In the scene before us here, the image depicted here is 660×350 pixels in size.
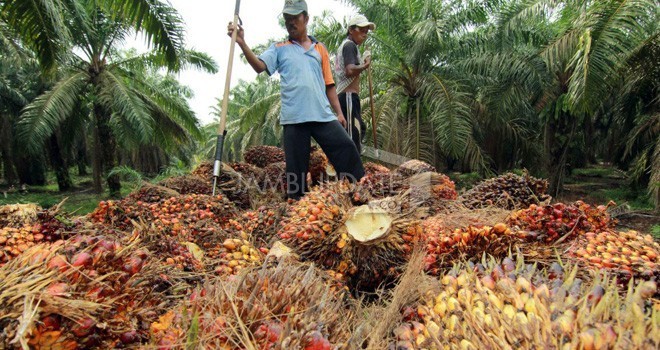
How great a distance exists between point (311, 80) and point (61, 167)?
54.6 ft

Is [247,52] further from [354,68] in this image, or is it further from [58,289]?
[58,289]

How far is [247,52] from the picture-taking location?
3.18 m

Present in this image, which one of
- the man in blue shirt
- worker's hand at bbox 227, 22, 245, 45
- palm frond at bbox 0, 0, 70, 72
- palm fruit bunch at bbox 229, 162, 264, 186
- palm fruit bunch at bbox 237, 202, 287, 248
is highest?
palm frond at bbox 0, 0, 70, 72

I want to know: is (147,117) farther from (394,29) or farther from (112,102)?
(394,29)

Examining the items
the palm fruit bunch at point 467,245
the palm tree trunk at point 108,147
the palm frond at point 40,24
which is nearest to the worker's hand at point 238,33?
the palm fruit bunch at point 467,245

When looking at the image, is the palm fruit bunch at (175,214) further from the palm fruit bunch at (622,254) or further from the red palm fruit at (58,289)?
the palm fruit bunch at (622,254)

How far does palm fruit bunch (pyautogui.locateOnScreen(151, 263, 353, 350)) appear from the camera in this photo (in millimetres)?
1109

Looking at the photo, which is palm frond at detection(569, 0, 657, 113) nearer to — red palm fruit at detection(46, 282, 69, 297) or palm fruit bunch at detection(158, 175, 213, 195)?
palm fruit bunch at detection(158, 175, 213, 195)

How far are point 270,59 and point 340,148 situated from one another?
2.76 feet

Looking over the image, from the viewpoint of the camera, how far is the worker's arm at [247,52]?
3.20 metres

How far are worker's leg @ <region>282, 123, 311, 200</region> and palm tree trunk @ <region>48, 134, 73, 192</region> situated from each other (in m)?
15.8

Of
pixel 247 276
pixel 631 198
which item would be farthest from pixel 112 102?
pixel 631 198

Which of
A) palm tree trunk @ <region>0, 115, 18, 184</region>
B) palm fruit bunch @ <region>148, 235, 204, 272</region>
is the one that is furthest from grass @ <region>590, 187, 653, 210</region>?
palm tree trunk @ <region>0, 115, 18, 184</region>

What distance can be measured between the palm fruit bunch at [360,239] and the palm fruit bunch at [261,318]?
1.89 feet
